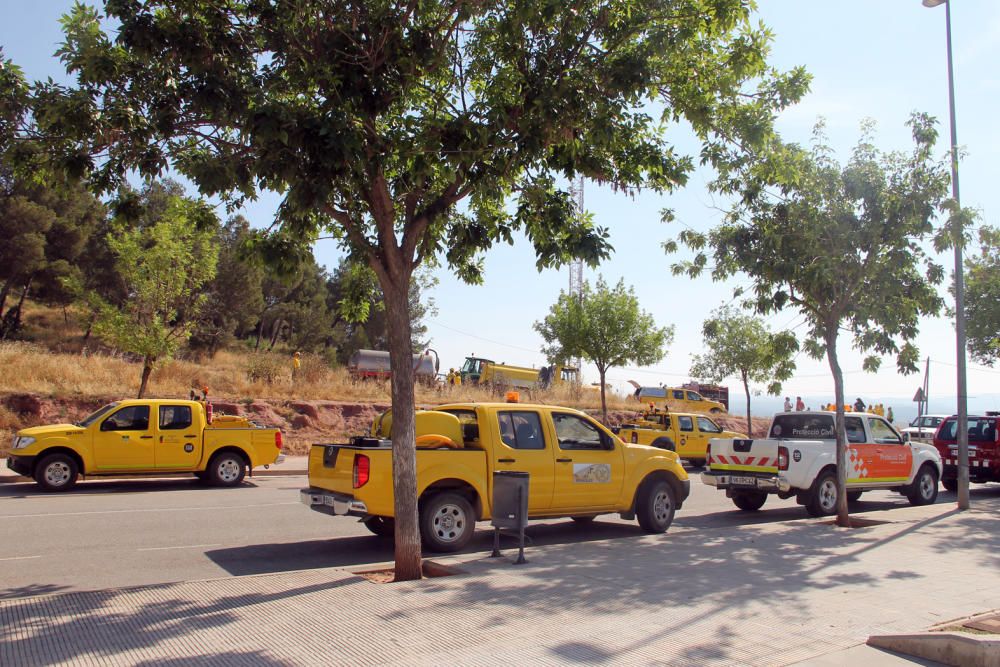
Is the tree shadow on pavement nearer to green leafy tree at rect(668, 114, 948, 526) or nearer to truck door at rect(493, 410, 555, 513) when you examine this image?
truck door at rect(493, 410, 555, 513)

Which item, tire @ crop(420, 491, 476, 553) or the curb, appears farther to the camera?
tire @ crop(420, 491, 476, 553)

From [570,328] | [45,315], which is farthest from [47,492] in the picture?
[45,315]

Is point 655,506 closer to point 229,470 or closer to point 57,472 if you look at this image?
point 229,470

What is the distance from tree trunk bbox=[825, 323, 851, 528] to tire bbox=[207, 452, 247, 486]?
38.3 feet

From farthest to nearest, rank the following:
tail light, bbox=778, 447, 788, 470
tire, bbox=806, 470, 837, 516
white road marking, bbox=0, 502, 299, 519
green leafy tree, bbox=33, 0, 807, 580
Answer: tire, bbox=806, 470, 837, 516 < tail light, bbox=778, 447, 788, 470 < white road marking, bbox=0, 502, 299, 519 < green leafy tree, bbox=33, 0, 807, 580

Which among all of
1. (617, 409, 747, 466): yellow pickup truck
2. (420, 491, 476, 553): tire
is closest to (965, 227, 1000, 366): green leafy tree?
(617, 409, 747, 466): yellow pickup truck

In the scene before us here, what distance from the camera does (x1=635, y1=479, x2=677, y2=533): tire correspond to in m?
11.4

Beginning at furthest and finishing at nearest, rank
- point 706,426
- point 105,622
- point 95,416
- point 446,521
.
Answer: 1. point 706,426
2. point 95,416
3. point 446,521
4. point 105,622

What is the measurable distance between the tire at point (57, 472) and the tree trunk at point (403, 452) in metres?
10.2

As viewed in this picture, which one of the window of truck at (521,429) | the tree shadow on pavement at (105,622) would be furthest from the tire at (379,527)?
the tree shadow on pavement at (105,622)

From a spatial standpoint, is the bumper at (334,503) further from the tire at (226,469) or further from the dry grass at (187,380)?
the dry grass at (187,380)

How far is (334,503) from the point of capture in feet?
30.1

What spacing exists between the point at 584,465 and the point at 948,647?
556 centimetres

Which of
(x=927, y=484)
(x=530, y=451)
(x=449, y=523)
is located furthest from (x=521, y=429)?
(x=927, y=484)
